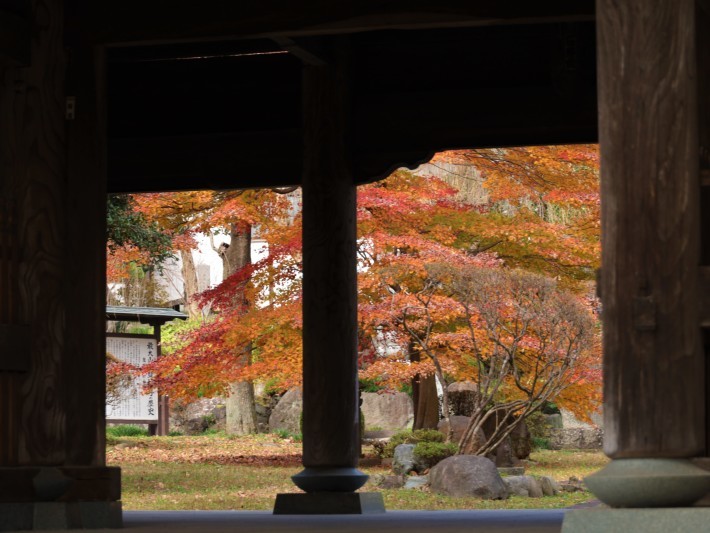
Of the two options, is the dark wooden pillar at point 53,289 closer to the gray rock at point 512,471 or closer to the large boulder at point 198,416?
the gray rock at point 512,471

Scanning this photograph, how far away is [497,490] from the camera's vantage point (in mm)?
14055

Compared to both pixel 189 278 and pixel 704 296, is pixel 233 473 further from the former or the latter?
pixel 704 296

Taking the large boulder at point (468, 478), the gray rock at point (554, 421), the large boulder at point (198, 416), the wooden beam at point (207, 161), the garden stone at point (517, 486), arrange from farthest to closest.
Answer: the large boulder at point (198, 416) → the gray rock at point (554, 421) → the garden stone at point (517, 486) → the large boulder at point (468, 478) → the wooden beam at point (207, 161)

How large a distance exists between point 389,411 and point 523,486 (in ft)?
28.0

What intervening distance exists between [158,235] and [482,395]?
4.71 meters

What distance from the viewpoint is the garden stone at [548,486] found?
1501 cm

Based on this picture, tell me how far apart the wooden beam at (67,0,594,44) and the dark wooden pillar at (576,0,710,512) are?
1.84 metres

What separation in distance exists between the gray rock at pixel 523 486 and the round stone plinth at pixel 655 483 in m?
11.0

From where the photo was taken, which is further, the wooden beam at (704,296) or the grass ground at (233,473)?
the grass ground at (233,473)

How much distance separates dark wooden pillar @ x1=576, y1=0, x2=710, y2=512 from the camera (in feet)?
11.9

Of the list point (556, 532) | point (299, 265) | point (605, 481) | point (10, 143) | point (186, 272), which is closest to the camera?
point (605, 481)

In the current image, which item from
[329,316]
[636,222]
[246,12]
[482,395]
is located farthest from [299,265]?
[636,222]

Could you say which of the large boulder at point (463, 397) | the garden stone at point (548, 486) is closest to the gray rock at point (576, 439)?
the large boulder at point (463, 397)

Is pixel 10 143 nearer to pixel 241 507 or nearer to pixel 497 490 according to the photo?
pixel 241 507
